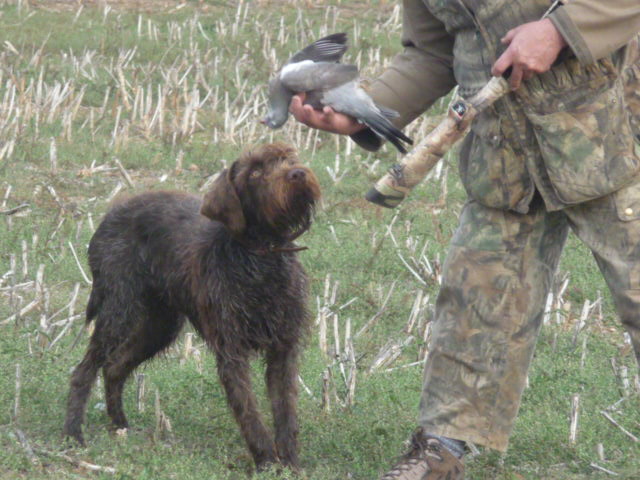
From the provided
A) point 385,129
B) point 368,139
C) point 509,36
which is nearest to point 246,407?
point 368,139

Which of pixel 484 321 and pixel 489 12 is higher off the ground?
pixel 489 12

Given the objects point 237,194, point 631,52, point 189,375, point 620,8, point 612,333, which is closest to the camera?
point 620,8

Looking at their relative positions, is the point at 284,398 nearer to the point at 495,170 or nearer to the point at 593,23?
the point at 495,170

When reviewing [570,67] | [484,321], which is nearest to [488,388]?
[484,321]

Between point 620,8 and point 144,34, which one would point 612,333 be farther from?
point 144,34

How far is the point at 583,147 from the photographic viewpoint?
4.24m

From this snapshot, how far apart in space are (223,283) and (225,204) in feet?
1.25

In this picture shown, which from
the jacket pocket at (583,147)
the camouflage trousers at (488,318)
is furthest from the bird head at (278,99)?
the jacket pocket at (583,147)

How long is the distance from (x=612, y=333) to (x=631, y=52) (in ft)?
10.3

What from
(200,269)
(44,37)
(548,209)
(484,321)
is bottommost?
(44,37)

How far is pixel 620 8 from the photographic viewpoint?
4.04 m

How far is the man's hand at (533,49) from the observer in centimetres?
401

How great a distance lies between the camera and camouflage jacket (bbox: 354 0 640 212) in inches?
159

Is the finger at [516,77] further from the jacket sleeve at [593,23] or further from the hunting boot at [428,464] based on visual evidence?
the hunting boot at [428,464]
